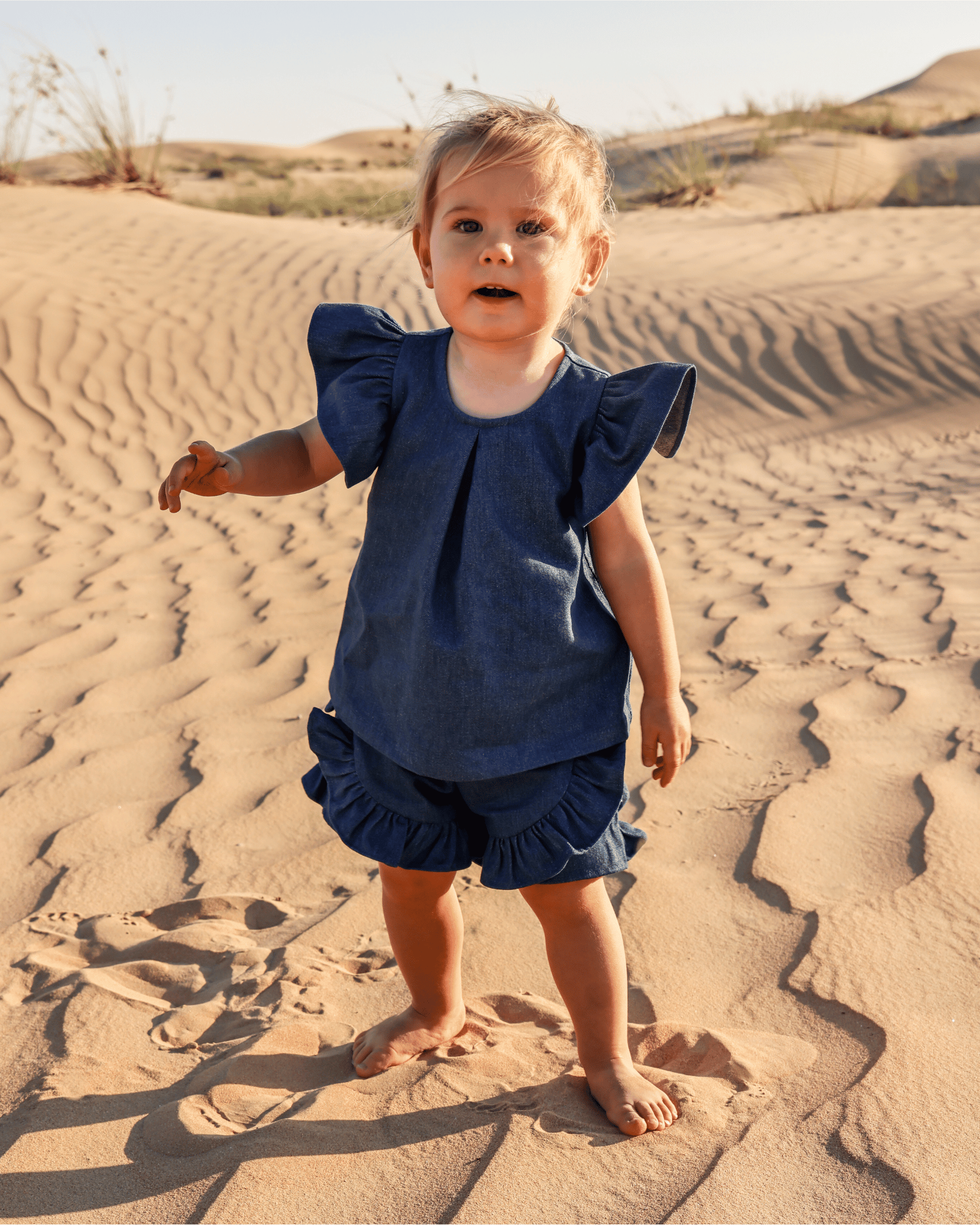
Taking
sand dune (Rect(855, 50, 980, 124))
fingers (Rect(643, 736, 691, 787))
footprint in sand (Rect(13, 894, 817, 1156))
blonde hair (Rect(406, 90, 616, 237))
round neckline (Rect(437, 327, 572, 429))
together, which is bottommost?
footprint in sand (Rect(13, 894, 817, 1156))

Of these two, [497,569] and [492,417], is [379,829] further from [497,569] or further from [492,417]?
[492,417]

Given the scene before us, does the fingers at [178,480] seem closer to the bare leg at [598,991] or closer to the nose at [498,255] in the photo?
the nose at [498,255]

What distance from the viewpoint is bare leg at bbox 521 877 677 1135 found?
62.0 inches

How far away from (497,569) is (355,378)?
0.40m

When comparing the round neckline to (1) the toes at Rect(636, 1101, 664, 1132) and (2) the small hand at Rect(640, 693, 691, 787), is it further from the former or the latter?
(1) the toes at Rect(636, 1101, 664, 1132)

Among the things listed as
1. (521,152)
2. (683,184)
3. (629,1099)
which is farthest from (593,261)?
(683,184)

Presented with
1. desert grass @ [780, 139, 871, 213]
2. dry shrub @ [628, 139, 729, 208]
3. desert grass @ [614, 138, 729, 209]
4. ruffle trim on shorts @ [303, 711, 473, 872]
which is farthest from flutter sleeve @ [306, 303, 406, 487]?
dry shrub @ [628, 139, 729, 208]

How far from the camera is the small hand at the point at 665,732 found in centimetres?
157

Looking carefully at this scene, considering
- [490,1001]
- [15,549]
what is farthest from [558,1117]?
[15,549]

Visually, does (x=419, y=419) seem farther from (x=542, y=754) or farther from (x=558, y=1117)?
(x=558, y=1117)

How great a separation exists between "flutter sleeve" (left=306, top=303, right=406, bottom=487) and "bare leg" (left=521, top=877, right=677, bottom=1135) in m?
0.72

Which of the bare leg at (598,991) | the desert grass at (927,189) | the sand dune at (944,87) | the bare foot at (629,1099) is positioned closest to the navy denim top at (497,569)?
the bare leg at (598,991)

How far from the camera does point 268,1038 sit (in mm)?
1806

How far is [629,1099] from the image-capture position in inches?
62.2
